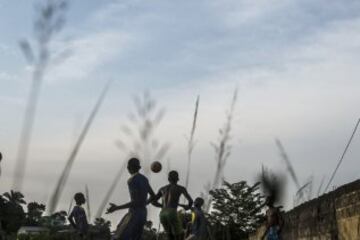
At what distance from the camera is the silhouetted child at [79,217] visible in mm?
10281

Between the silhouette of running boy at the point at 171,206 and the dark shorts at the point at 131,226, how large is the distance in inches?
79.4

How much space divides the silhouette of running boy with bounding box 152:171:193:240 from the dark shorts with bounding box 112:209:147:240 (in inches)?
79.4

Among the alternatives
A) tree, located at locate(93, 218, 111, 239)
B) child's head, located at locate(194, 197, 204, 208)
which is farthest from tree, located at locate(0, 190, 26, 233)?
child's head, located at locate(194, 197, 204, 208)

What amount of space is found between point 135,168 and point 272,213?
3.69m

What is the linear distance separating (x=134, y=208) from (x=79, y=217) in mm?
3329

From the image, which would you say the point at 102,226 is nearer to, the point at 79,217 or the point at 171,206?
the point at 79,217

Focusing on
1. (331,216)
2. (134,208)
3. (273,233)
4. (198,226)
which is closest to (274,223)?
(273,233)

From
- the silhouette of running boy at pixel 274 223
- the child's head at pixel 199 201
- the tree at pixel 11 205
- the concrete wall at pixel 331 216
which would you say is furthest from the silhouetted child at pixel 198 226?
the tree at pixel 11 205

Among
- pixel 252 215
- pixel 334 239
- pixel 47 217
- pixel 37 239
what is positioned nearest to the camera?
pixel 47 217

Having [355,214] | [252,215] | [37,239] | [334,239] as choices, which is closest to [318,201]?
[334,239]

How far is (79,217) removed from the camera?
1044 cm

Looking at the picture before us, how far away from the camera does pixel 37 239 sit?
48.3 feet

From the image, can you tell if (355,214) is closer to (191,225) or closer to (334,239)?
(334,239)

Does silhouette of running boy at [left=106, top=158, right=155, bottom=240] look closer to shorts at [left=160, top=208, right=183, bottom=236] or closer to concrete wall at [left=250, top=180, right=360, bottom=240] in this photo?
shorts at [left=160, top=208, right=183, bottom=236]
